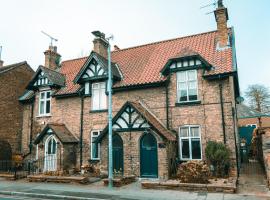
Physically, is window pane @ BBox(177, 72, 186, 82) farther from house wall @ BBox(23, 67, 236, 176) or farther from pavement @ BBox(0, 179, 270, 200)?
pavement @ BBox(0, 179, 270, 200)

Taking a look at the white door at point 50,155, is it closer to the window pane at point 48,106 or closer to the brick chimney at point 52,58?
the window pane at point 48,106

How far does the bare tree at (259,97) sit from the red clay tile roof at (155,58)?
3417 cm

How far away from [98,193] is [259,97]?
1776 inches


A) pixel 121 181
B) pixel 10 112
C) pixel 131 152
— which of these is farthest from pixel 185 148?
pixel 10 112

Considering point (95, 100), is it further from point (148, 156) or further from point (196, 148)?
point (196, 148)

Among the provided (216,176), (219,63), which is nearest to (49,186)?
(216,176)

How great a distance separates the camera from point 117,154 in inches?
640

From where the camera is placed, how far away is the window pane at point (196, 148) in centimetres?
1549

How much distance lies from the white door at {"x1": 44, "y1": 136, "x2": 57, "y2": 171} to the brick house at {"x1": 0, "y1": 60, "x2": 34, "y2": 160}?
5154 millimetres

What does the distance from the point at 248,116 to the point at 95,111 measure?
3023 centimetres

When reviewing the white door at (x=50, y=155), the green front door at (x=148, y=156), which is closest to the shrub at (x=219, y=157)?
the green front door at (x=148, y=156)

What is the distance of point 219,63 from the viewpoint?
16312 millimetres

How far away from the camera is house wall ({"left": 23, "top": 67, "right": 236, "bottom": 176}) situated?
15.2m

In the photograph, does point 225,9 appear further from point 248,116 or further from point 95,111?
point 248,116
